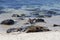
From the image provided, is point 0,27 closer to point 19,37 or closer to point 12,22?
point 12,22

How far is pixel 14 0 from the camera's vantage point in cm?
3462

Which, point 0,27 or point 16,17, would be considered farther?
point 16,17

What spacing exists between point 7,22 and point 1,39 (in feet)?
18.4

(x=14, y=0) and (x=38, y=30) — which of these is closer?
(x=38, y=30)

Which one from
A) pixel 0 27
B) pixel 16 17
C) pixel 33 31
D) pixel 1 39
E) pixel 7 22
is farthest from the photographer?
pixel 16 17

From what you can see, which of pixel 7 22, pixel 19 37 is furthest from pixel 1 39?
pixel 7 22

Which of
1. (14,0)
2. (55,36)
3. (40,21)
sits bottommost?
(14,0)

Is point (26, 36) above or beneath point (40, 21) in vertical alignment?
above

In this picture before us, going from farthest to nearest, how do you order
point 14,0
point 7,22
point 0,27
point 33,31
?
1. point 14,0
2. point 7,22
3. point 0,27
4. point 33,31

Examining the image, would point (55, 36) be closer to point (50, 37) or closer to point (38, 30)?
point (50, 37)

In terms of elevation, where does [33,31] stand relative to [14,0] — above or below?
above

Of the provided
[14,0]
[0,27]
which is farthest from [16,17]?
[14,0]

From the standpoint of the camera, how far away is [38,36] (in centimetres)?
926

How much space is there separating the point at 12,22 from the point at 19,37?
5397 millimetres
